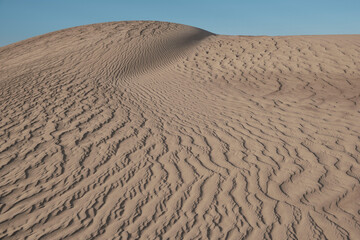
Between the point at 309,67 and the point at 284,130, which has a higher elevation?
the point at 309,67

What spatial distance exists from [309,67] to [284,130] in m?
5.00

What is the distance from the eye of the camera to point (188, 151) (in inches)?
187

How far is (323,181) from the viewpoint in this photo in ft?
12.4

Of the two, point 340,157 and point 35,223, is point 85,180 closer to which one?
point 35,223

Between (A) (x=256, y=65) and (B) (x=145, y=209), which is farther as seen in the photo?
(A) (x=256, y=65)

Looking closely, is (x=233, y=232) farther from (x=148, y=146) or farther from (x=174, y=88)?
(x=174, y=88)

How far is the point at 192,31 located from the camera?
1678 cm

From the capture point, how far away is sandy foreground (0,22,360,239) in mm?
3172

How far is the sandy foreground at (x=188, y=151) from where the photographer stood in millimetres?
3172

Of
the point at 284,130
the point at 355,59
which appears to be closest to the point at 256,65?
the point at 355,59

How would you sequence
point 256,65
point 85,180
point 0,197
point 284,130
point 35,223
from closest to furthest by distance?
1. point 35,223
2. point 0,197
3. point 85,180
4. point 284,130
5. point 256,65

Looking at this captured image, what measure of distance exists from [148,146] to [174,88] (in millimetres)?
4238

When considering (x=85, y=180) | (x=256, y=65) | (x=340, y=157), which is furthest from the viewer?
(x=256, y=65)

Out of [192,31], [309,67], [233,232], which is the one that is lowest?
[233,232]
